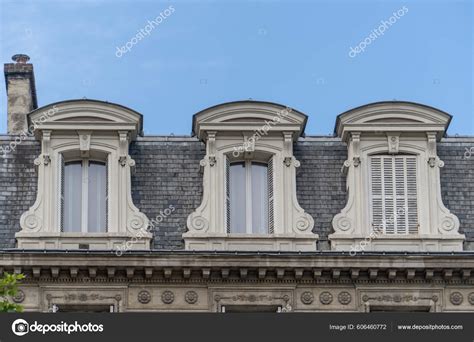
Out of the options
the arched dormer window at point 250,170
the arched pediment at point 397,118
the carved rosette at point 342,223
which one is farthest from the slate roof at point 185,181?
the arched pediment at point 397,118

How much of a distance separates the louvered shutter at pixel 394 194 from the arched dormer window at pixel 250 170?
75.5 inches

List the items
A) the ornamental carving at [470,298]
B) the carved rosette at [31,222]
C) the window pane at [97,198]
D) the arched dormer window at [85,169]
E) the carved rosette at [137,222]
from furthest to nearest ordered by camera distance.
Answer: the window pane at [97,198], the arched dormer window at [85,169], the carved rosette at [137,222], the carved rosette at [31,222], the ornamental carving at [470,298]

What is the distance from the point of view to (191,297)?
45.8m

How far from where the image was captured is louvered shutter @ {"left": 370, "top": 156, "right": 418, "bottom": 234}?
47.2 m

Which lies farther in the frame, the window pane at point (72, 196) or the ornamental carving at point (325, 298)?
the window pane at point (72, 196)

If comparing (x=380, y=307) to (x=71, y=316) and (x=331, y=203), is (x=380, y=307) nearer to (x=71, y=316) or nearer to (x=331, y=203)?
(x=331, y=203)

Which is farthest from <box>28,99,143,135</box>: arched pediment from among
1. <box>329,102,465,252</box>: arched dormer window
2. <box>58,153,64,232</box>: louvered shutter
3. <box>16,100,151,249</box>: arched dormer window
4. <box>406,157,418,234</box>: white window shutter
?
<box>406,157,418,234</box>: white window shutter

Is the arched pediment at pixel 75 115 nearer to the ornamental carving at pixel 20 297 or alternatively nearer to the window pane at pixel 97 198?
the window pane at pixel 97 198

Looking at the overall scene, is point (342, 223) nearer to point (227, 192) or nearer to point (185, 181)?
point (227, 192)

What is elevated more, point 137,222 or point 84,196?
point 84,196

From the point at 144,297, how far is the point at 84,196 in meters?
3.31

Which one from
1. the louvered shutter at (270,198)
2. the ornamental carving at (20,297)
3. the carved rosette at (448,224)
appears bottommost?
the ornamental carving at (20,297)

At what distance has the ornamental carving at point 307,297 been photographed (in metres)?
45.9

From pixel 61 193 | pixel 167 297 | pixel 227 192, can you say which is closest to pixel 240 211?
pixel 227 192
